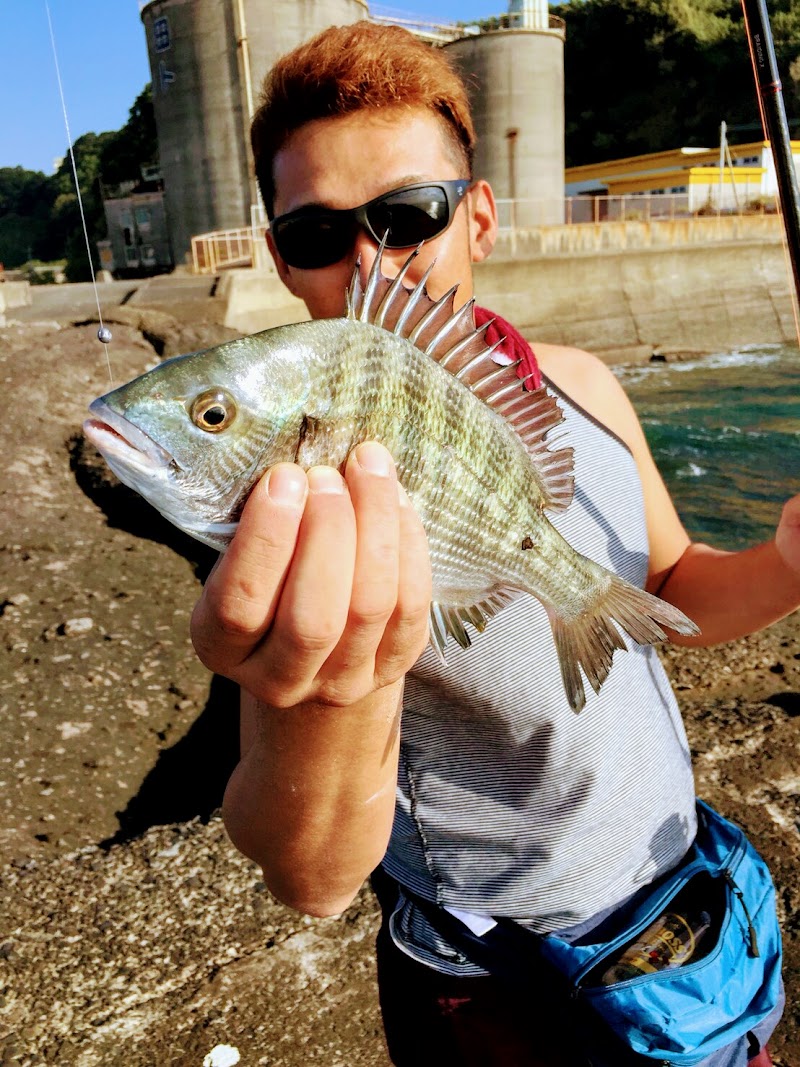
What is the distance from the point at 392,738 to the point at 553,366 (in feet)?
4.49

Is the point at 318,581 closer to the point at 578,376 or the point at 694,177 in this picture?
the point at 578,376

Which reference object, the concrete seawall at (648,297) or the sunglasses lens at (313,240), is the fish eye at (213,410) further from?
the concrete seawall at (648,297)

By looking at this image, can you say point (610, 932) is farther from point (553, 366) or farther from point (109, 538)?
point (109, 538)

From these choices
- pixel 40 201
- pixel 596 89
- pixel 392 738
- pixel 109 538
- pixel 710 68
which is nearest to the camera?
pixel 392 738

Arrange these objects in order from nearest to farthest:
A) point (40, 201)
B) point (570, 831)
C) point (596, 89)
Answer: point (570, 831), point (596, 89), point (40, 201)

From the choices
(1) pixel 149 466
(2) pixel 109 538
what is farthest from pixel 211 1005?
(2) pixel 109 538

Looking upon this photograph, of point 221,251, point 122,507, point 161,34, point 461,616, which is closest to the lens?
point 461,616

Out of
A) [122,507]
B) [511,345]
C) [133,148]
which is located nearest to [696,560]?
[511,345]

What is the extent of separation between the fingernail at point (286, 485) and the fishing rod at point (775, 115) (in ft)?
8.69

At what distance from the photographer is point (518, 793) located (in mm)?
1974

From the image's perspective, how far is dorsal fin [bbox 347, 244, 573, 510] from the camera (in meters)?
Answer: 1.54

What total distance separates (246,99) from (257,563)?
33611 millimetres

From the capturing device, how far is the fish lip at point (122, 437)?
1343 millimetres

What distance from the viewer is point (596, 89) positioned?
60.6m
